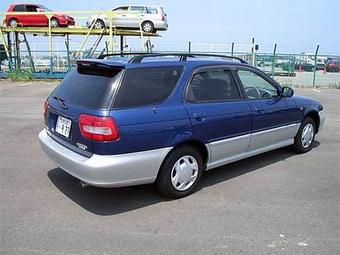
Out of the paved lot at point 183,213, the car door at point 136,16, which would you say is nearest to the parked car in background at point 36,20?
the car door at point 136,16

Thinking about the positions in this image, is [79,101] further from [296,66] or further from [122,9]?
[296,66]

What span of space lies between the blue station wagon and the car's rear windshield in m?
0.01

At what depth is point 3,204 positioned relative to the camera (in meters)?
4.09

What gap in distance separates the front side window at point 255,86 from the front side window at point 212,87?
256 millimetres

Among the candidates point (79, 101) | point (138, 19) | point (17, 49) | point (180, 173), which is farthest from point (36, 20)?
point (180, 173)

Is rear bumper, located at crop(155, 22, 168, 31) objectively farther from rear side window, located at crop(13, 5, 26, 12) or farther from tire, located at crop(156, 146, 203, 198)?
tire, located at crop(156, 146, 203, 198)

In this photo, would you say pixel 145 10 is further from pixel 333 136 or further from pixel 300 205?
pixel 300 205

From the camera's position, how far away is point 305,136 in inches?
245

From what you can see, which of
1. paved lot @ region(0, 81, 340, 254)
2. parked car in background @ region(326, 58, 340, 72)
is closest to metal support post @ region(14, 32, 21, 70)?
paved lot @ region(0, 81, 340, 254)

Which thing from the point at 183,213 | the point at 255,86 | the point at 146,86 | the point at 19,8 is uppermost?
the point at 19,8

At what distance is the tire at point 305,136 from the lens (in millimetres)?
6090

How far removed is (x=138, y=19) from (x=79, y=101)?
1862 centimetres

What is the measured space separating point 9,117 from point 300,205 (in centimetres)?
731

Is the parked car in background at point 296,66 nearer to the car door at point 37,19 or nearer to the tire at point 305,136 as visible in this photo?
the car door at point 37,19
